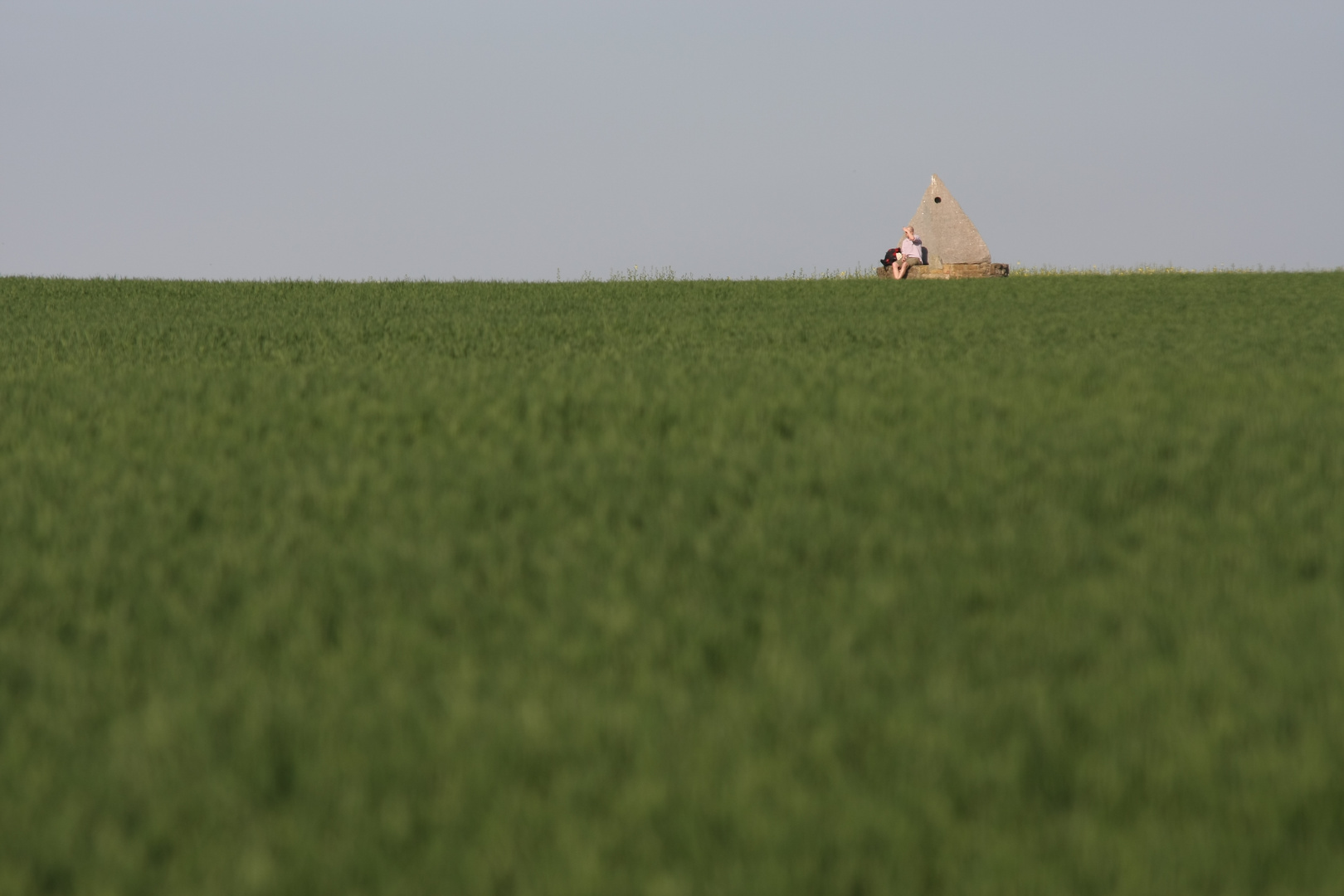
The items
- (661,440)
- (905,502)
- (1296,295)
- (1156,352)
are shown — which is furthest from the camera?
(1296,295)

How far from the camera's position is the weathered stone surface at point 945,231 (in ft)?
83.2

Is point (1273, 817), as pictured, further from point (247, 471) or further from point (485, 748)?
point (247, 471)

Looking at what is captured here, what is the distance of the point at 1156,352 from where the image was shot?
12.1 meters

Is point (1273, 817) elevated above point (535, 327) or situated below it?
below

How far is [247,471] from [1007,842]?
16.9 feet

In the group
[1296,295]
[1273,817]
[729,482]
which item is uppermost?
[1296,295]

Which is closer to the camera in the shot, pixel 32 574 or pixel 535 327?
pixel 32 574

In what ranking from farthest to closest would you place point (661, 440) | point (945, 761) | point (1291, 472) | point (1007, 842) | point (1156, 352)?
point (1156, 352)
point (661, 440)
point (1291, 472)
point (945, 761)
point (1007, 842)

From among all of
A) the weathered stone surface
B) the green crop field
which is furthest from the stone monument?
the green crop field

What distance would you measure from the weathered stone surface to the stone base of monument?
0.08 metres

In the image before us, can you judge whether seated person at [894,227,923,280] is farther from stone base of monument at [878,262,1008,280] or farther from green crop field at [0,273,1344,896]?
green crop field at [0,273,1344,896]

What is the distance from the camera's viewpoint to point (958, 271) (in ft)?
86.7

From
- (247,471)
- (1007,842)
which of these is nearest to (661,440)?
(247,471)

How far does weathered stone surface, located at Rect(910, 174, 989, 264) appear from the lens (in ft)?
83.2
